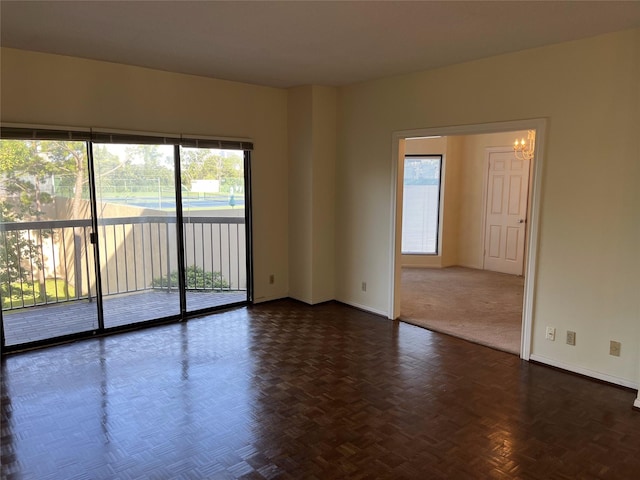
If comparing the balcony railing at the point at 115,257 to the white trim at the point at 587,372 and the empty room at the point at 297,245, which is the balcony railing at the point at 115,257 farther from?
the white trim at the point at 587,372

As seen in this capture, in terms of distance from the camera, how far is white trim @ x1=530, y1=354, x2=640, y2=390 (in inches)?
129

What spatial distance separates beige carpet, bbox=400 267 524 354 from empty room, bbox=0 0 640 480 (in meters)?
0.06

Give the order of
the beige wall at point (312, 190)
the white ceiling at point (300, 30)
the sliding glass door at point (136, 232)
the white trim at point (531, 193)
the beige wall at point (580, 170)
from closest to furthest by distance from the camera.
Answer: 1. the white ceiling at point (300, 30)
2. the beige wall at point (580, 170)
3. the white trim at point (531, 193)
4. the sliding glass door at point (136, 232)
5. the beige wall at point (312, 190)

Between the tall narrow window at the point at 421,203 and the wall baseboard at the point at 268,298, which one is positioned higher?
the tall narrow window at the point at 421,203

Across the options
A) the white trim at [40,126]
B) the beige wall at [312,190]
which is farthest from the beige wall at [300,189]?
the white trim at [40,126]

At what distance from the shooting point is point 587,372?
347cm

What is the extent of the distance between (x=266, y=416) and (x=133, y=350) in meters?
1.72

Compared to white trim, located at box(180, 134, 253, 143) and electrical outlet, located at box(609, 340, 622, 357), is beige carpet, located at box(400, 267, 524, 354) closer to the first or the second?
electrical outlet, located at box(609, 340, 622, 357)

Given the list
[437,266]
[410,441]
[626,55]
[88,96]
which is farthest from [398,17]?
[437,266]

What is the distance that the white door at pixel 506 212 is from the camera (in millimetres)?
7027

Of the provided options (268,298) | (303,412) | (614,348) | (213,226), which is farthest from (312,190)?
(614,348)

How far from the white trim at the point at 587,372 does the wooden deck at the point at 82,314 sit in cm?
349

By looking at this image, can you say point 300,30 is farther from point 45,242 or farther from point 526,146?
point 526,146

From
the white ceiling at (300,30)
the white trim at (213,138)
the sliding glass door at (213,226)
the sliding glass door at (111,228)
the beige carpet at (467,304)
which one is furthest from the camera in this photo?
the sliding glass door at (213,226)
